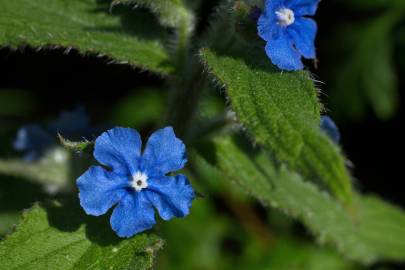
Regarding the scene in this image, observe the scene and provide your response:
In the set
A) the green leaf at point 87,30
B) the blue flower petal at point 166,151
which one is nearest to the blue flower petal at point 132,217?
the blue flower petal at point 166,151

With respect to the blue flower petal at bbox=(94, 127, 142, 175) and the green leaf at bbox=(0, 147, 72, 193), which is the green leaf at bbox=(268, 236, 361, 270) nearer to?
the green leaf at bbox=(0, 147, 72, 193)

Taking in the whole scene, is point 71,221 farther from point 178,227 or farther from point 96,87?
point 96,87

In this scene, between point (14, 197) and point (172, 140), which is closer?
point (172, 140)

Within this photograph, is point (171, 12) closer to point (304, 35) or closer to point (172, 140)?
point (304, 35)

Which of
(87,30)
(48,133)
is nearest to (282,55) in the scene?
(87,30)

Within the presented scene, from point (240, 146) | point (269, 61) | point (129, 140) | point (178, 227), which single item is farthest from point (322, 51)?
point (129, 140)

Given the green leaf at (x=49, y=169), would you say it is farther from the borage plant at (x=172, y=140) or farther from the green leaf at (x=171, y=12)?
the green leaf at (x=171, y=12)
